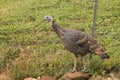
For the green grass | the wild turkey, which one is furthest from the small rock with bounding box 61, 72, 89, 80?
the wild turkey

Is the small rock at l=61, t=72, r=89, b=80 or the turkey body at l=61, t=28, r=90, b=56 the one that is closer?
the turkey body at l=61, t=28, r=90, b=56

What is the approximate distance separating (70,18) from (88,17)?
489mm

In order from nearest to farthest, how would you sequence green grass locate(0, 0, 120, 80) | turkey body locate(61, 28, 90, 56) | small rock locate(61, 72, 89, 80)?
turkey body locate(61, 28, 90, 56) < small rock locate(61, 72, 89, 80) < green grass locate(0, 0, 120, 80)

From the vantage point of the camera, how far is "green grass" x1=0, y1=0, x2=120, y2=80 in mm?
7320

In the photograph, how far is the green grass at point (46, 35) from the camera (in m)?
7.32

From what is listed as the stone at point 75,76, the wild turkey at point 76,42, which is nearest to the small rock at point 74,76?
the stone at point 75,76

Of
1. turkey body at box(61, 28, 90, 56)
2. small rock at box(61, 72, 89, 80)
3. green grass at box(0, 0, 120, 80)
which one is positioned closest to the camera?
turkey body at box(61, 28, 90, 56)

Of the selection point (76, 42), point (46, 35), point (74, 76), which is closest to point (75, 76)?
point (74, 76)

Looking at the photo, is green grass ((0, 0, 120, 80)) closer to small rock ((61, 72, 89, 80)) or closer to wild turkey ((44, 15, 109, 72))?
small rock ((61, 72, 89, 80))

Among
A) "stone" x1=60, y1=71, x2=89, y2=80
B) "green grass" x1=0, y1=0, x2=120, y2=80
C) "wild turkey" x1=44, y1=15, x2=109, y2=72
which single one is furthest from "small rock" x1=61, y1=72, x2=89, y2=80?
"wild turkey" x1=44, y1=15, x2=109, y2=72

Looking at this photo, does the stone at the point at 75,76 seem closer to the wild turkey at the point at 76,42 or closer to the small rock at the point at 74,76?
the small rock at the point at 74,76

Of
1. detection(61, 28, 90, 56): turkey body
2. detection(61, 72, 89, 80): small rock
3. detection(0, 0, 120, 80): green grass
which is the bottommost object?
detection(61, 72, 89, 80): small rock

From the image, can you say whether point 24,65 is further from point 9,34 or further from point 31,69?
point 9,34

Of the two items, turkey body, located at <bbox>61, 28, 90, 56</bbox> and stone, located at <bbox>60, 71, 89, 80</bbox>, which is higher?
turkey body, located at <bbox>61, 28, 90, 56</bbox>
